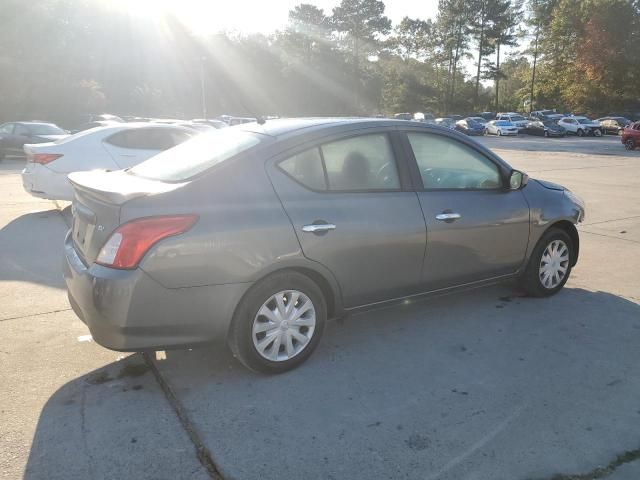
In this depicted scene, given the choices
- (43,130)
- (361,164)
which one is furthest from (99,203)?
(43,130)

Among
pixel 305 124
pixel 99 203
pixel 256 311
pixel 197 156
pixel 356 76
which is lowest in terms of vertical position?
pixel 256 311

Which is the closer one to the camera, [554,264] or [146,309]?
[146,309]

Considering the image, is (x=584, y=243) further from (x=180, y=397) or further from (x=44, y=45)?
(x=44, y=45)

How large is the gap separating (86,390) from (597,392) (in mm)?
3117

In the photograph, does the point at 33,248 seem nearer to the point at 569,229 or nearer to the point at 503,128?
the point at 569,229

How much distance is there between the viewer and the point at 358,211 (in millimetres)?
3646

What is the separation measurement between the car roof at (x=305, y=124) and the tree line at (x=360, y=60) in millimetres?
39003

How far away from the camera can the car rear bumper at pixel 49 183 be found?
27.0 feet

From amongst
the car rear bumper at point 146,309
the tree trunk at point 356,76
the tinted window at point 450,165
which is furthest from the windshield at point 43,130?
the tree trunk at point 356,76

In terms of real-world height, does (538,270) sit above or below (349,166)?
below

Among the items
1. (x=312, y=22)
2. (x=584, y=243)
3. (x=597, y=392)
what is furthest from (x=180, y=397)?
(x=312, y=22)

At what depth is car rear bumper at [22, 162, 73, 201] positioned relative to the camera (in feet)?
27.0

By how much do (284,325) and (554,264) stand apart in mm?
2803

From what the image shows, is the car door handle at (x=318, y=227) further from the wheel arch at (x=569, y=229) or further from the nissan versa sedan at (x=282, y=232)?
the wheel arch at (x=569, y=229)
